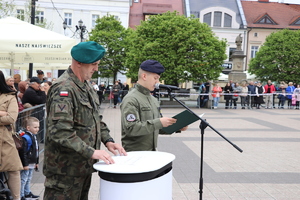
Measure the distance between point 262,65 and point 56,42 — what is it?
32.4 m

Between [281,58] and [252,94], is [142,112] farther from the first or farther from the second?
[281,58]

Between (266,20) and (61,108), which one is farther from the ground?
(266,20)

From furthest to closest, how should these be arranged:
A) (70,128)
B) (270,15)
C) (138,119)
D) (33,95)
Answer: (270,15)
(33,95)
(138,119)
(70,128)

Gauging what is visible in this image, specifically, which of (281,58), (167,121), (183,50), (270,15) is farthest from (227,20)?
(167,121)

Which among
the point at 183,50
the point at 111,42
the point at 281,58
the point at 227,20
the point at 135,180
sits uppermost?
the point at 227,20

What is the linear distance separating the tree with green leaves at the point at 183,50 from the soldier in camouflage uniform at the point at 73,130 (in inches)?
698

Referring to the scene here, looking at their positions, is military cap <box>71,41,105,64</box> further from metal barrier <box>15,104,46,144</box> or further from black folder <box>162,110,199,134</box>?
metal barrier <box>15,104,46,144</box>

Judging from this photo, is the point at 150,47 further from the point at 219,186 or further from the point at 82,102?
the point at 82,102

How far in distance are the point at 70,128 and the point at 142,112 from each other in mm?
1093

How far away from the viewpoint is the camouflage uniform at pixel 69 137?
227cm

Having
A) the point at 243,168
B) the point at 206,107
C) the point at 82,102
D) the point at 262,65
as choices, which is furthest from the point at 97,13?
the point at 82,102

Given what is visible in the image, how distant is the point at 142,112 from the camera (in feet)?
10.7

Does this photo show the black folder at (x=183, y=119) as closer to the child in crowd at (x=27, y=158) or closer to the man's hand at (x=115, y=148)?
the man's hand at (x=115, y=148)

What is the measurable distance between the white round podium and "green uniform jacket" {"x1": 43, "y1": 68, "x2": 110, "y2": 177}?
204 mm
